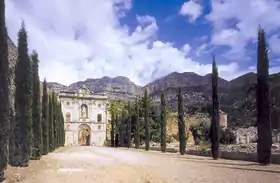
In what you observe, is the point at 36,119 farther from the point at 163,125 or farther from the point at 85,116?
the point at 85,116

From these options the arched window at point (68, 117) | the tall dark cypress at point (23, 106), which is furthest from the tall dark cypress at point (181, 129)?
the arched window at point (68, 117)

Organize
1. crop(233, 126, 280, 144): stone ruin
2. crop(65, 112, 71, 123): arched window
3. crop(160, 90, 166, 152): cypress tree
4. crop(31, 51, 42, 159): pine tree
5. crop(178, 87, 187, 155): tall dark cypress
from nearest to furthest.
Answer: crop(31, 51, 42, 159): pine tree, crop(178, 87, 187, 155): tall dark cypress, crop(160, 90, 166, 152): cypress tree, crop(233, 126, 280, 144): stone ruin, crop(65, 112, 71, 123): arched window

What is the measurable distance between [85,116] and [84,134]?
519 centimetres

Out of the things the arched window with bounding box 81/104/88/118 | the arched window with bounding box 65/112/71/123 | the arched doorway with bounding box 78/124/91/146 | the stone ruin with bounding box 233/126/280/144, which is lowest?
the arched doorway with bounding box 78/124/91/146

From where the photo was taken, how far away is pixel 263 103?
58.3 ft

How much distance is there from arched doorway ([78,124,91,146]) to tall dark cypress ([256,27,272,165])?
154ft

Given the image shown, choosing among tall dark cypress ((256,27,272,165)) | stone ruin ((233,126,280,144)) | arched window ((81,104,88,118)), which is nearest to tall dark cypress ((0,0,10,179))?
tall dark cypress ((256,27,272,165))

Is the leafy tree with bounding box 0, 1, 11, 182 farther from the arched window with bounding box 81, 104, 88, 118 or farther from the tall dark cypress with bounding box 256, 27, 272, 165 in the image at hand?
the arched window with bounding box 81, 104, 88, 118

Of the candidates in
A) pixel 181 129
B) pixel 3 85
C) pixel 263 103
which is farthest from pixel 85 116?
pixel 3 85

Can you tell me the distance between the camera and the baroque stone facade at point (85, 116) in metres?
60.5

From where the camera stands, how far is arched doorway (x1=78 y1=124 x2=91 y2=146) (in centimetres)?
6144

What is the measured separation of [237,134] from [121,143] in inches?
815

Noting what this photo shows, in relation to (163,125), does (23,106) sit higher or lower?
higher

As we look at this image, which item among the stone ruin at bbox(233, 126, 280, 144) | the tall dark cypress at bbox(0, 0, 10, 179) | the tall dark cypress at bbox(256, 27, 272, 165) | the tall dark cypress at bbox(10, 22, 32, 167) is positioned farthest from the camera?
the stone ruin at bbox(233, 126, 280, 144)
